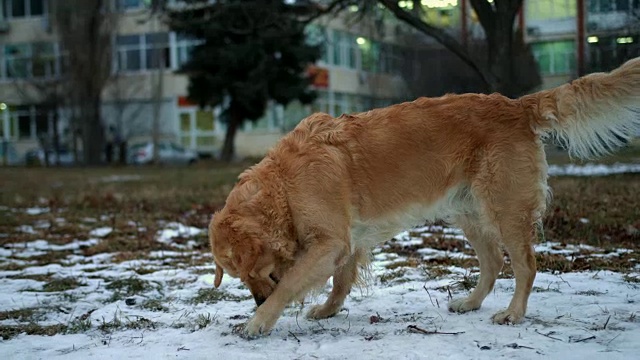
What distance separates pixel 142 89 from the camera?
42.9m

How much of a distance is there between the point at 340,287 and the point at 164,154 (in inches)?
1379

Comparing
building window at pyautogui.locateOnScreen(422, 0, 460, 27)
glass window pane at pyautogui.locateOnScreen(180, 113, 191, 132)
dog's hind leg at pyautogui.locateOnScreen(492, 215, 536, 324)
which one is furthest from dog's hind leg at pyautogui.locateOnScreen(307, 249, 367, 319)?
glass window pane at pyautogui.locateOnScreen(180, 113, 191, 132)

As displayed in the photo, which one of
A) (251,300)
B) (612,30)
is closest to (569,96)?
(251,300)

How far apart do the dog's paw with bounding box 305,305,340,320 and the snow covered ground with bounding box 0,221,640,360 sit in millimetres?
51

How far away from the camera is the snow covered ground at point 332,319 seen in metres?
3.54

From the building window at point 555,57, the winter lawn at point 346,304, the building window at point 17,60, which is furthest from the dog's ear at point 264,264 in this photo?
the building window at point 17,60

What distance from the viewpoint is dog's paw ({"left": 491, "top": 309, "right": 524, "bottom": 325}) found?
12.9 feet

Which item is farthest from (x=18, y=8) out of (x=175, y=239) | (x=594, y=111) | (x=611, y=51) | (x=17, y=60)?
(x=594, y=111)

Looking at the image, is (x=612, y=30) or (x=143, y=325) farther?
(x=612, y=30)

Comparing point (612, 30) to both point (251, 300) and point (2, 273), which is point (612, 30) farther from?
point (2, 273)

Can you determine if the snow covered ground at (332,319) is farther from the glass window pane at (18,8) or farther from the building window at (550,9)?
the glass window pane at (18,8)

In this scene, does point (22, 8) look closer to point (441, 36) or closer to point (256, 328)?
point (441, 36)

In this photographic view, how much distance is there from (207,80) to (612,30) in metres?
23.8

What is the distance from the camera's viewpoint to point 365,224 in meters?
4.42
